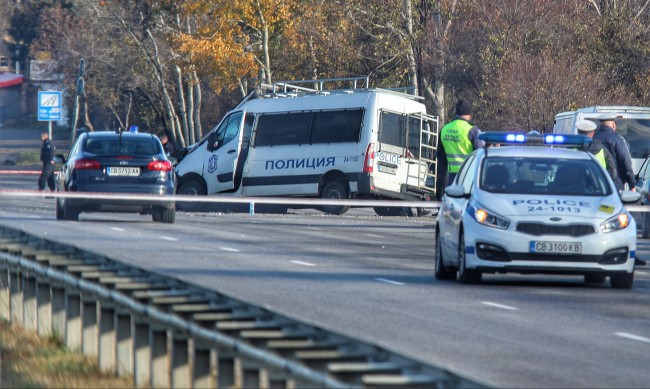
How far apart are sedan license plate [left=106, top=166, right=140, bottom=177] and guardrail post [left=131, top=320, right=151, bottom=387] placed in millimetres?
17403

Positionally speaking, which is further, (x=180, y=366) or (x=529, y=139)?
(x=529, y=139)

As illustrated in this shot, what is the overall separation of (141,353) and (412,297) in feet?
20.9

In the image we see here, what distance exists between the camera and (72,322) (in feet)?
28.8

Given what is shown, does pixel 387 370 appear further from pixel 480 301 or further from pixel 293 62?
pixel 293 62

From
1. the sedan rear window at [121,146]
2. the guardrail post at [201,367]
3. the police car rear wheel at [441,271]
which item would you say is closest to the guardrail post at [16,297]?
the guardrail post at [201,367]

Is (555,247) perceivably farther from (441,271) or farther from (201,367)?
(201,367)

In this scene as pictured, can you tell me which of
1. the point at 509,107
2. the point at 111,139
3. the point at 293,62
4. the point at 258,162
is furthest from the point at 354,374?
the point at 293,62

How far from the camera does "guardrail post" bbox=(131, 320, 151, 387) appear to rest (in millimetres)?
7141

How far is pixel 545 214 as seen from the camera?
14.2m

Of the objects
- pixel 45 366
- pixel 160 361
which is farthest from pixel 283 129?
pixel 160 361

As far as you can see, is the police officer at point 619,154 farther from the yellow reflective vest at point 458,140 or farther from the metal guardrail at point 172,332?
the metal guardrail at point 172,332

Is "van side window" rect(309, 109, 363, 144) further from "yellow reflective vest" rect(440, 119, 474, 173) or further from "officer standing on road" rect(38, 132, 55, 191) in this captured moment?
"officer standing on road" rect(38, 132, 55, 191)

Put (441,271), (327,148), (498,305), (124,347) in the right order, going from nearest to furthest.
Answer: (124,347), (498,305), (441,271), (327,148)

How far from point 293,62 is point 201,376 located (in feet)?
146
